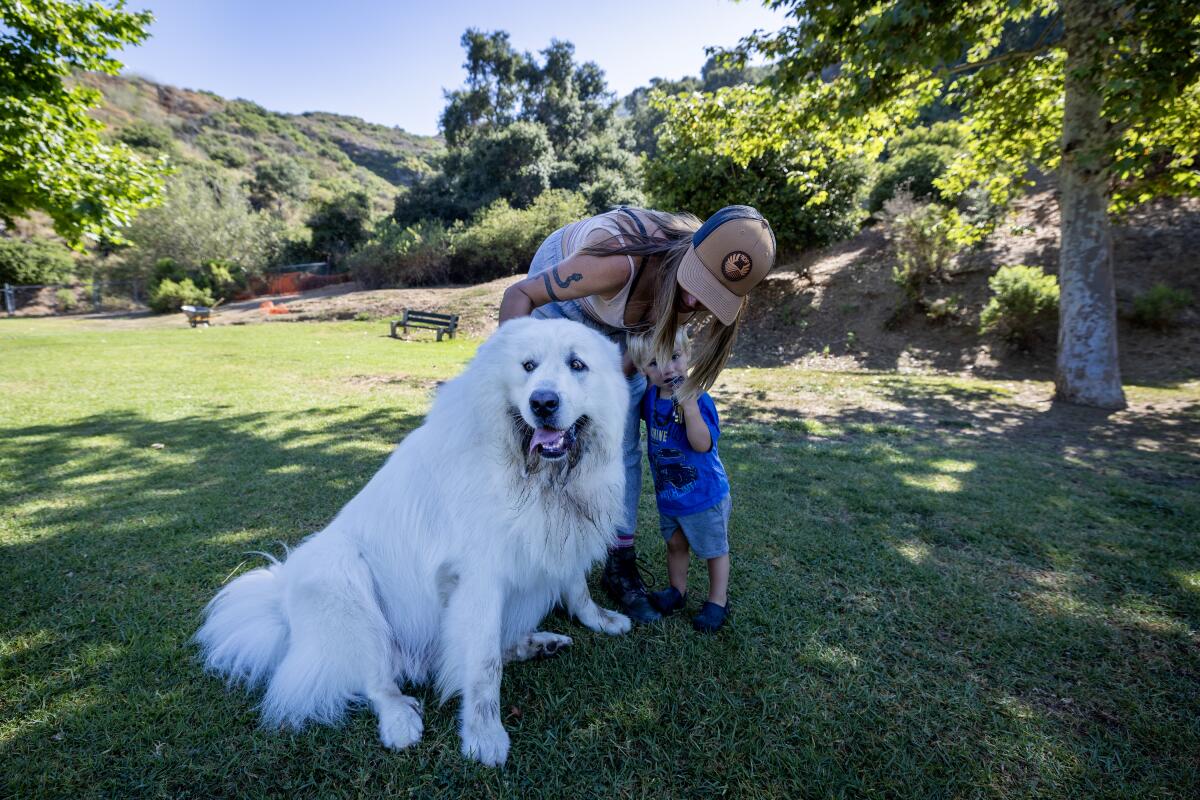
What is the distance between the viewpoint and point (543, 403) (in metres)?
1.74

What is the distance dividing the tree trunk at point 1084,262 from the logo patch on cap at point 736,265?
22.2 ft

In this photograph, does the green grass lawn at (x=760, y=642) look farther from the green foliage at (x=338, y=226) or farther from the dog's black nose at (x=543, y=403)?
the green foliage at (x=338, y=226)

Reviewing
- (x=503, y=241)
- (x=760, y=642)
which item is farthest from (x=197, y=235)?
(x=760, y=642)

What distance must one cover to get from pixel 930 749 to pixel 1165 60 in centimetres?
692

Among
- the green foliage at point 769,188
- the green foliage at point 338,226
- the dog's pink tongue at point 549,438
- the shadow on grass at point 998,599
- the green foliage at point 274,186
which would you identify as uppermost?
the green foliage at point 274,186

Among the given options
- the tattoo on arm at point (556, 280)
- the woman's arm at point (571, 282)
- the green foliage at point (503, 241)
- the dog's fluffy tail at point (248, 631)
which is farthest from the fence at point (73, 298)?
the tattoo on arm at point (556, 280)

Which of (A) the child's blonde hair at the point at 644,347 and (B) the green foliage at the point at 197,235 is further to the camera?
(B) the green foliage at the point at 197,235

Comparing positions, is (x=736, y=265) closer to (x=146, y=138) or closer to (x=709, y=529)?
(x=709, y=529)

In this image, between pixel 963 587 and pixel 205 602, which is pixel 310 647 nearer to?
pixel 205 602

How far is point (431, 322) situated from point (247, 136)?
8634 centimetres

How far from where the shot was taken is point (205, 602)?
254 cm

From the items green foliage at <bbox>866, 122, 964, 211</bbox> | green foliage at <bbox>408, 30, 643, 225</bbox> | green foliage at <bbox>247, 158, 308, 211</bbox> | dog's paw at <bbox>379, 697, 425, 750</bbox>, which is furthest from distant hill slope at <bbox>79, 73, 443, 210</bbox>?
dog's paw at <bbox>379, 697, 425, 750</bbox>

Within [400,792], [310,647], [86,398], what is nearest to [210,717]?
[310,647]

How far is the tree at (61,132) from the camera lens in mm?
5359
